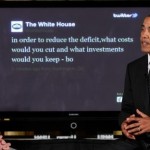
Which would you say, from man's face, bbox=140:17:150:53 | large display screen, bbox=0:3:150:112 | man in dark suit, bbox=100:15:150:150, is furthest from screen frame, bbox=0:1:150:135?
man's face, bbox=140:17:150:53

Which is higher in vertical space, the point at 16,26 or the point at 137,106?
the point at 16,26

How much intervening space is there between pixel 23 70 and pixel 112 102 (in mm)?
802

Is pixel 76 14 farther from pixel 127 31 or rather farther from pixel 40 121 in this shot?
pixel 40 121

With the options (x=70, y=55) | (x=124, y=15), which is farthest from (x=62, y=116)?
(x=124, y=15)

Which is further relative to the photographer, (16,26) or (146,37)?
(16,26)

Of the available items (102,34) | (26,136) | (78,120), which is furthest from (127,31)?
(26,136)

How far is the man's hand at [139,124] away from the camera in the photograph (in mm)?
3268

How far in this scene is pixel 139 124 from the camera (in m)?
3.28

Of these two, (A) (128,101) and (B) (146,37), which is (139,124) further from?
(B) (146,37)

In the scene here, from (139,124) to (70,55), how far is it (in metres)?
1.47

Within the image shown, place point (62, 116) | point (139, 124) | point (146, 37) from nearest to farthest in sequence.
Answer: point (139, 124), point (146, 37), point (62, 116)

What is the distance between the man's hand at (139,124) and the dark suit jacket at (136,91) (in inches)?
6.0

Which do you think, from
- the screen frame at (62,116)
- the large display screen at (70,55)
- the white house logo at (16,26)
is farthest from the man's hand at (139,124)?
the white house logo at (16,26)

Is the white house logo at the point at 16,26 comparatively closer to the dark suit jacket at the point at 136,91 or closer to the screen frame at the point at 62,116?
the screen frame at the point at 62,116
